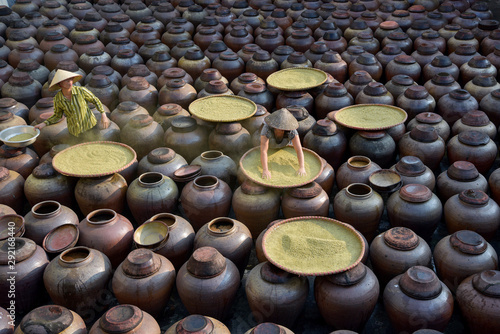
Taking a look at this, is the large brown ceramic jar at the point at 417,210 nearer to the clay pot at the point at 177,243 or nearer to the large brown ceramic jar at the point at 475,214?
the large brown ceramic jar at the point at 475,214

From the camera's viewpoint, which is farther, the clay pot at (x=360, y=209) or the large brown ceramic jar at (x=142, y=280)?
the clay pot at (x=360, y=209)

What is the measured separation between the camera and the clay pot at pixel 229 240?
4.97 m

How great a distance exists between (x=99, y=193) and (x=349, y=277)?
3.27m

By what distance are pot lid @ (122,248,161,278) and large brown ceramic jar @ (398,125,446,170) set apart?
12.8ft

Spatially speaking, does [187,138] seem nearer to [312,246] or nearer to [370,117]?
[370,117]

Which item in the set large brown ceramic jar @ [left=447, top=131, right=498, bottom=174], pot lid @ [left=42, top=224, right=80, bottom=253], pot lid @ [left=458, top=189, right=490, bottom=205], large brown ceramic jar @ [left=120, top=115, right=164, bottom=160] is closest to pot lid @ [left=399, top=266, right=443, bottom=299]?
pot lid @ [left=458, top=189, right=490, bottom=205]

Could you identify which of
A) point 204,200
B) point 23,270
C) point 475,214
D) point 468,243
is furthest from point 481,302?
point 23,270

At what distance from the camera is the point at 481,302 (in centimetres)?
426

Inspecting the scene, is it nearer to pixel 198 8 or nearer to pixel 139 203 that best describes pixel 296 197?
pixel 139 203

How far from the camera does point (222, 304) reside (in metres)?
4.62

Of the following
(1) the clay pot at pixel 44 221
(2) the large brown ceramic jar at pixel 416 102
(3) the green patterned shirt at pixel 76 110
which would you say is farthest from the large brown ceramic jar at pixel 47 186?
(2) the large brown ceramic jar at pixel 416 102

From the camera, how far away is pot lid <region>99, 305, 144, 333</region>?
12.6 feet

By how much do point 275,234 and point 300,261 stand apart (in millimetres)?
493

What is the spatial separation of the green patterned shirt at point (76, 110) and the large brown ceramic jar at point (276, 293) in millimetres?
3608
